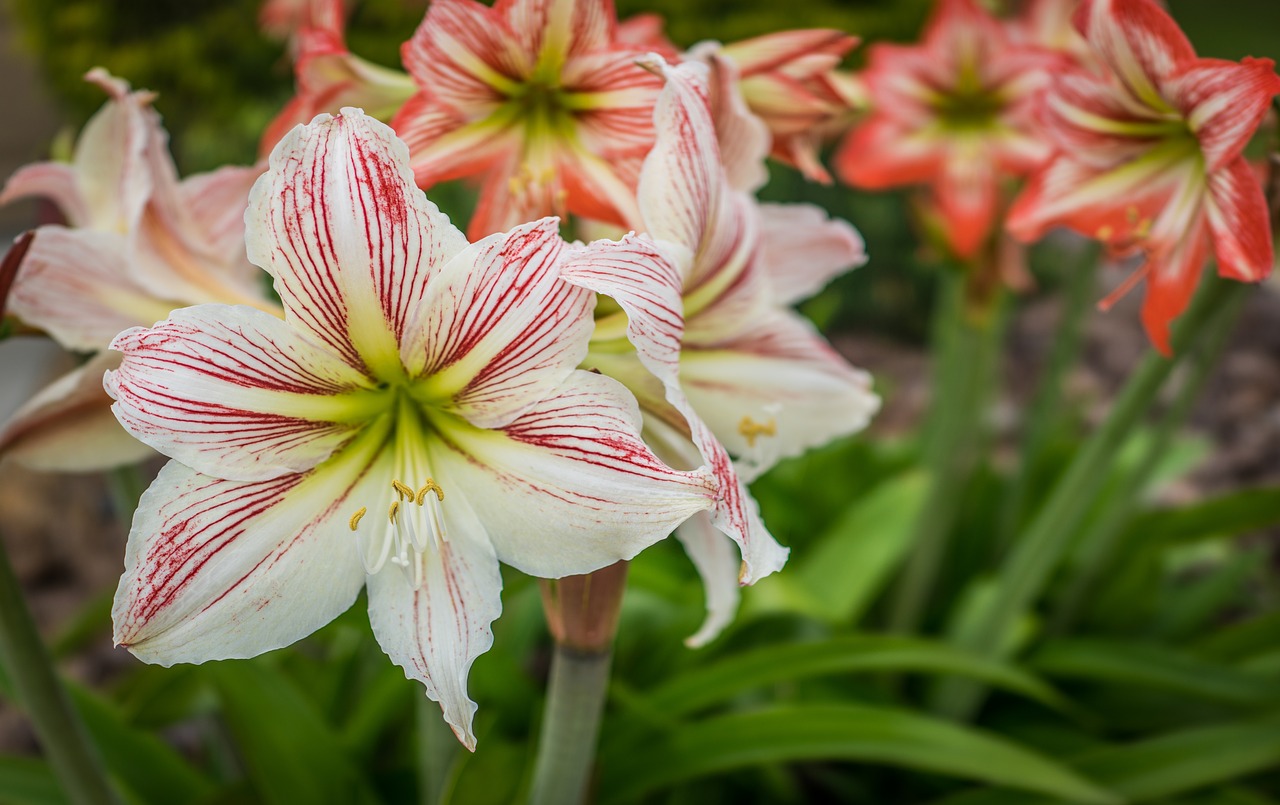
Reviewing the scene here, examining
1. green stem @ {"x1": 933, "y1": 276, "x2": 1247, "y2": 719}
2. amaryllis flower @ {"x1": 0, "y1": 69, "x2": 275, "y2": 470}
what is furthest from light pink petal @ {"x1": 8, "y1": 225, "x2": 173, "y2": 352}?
green stem @ {"x1": 933, "y1": 276, "x2": 1247, "y2": 719}

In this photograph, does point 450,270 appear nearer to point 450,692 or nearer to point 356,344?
point 356,344

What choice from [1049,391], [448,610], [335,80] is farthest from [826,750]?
[1049,391]

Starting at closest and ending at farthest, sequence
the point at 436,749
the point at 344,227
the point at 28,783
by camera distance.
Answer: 1. the point at 344,227
2. the point at 436,749
3. the point at 28,783

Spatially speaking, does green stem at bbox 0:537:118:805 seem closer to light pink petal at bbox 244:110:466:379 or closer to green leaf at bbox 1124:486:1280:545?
light pink petal at bbox 244:110:466:379

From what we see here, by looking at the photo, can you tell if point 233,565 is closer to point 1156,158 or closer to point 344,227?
point 344,227

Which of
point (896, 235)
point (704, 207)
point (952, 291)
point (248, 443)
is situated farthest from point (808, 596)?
point (896, 235)

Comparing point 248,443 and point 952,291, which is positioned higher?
point 248,443
